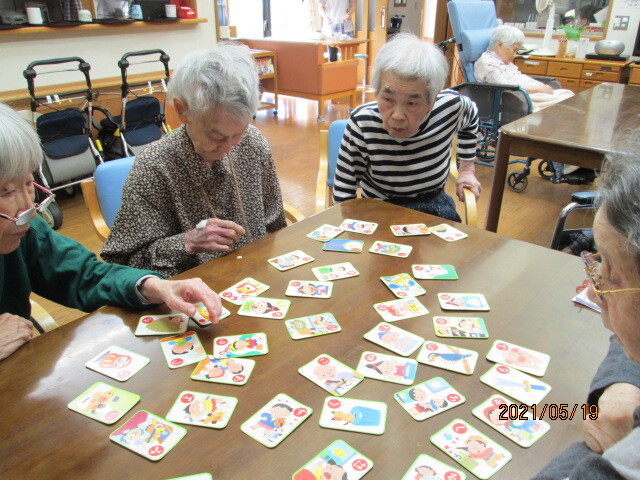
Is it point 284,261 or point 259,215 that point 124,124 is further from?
point 284,261

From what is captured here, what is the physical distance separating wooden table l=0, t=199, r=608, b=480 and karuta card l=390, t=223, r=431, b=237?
0.24ft

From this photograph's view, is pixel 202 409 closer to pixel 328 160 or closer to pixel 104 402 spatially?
pixel 104 402

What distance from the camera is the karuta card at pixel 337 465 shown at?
0.77 meters

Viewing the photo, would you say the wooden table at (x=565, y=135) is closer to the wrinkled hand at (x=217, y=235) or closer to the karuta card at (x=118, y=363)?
the wrinkled hand at (x=217, y=235)

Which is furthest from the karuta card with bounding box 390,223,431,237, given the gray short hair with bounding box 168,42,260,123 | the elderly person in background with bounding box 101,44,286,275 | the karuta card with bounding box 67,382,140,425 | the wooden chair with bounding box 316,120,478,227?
the karuta card with bounding box 67,382,140,425

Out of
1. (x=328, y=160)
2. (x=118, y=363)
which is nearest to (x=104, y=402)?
(x=118, y=363)

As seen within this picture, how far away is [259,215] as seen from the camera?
1763 millimetres

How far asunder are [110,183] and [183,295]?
912mm

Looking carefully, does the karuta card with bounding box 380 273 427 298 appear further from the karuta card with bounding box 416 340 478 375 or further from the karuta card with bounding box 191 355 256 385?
the karuta card with bounding box 191 355 256 385

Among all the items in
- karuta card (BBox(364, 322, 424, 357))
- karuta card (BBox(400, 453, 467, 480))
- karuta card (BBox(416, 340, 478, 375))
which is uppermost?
karuta card (BBox(364, 322, 424, 357))

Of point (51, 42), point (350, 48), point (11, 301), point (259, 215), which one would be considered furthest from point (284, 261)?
point (350, 48)

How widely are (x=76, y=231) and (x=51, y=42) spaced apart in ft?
5.87

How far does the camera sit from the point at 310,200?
387 cm

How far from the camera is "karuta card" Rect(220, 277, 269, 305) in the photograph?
1.23 metres
